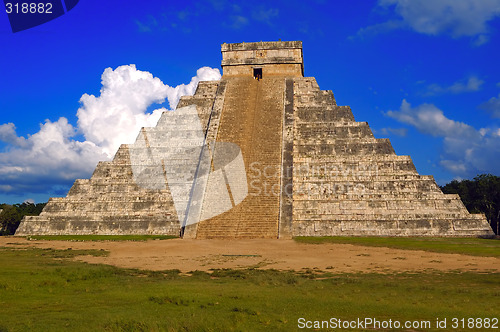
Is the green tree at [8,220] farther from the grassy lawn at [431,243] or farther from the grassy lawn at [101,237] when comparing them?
the grassy lawn at [431,243]

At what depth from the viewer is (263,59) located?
3553cm

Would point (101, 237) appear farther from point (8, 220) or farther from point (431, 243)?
point (8, 220)

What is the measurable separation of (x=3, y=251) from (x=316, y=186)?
15281mm

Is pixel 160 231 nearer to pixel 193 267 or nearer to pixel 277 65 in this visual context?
pixel 193 267

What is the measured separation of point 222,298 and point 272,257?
7.30m

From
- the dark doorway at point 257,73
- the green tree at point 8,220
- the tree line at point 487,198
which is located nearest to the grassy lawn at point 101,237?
the dark doorway at point 257,73

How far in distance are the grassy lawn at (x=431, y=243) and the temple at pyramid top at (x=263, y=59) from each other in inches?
693

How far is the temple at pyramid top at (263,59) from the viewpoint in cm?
3522

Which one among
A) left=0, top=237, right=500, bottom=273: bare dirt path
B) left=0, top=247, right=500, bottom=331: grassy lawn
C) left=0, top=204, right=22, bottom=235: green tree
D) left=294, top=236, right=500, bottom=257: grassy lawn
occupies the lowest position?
left=0, top=247, right=500, bottom=331: grassy lawn

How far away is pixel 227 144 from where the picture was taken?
27.4 metres

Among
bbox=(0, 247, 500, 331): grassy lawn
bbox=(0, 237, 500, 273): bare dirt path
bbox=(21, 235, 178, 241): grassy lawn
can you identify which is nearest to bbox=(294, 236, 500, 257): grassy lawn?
bbox=(0, 237, 500, 273): bare dirt path

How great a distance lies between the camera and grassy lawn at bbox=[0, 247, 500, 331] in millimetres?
6781

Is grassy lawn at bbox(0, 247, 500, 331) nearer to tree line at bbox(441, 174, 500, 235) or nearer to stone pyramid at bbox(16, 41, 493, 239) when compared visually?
stone pyramid at bbox(16, 41, 493, 239)

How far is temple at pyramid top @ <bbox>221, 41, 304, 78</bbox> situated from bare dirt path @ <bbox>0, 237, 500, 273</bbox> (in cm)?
1862
